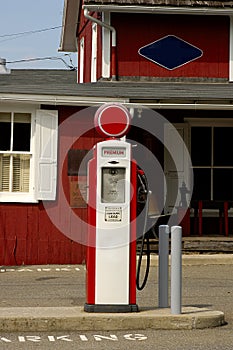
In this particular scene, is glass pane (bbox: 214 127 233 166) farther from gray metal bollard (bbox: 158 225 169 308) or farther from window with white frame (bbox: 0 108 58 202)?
gray metal bollard (bbox: 158 225 169 308)

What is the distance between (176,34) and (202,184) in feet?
11.4

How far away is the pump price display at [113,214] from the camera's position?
1003 cm

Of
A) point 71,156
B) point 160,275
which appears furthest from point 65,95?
point 160,275

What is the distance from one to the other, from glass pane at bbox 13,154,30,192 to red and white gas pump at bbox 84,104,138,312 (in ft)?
23.5

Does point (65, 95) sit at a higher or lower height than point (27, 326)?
higher

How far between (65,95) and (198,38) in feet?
16.0

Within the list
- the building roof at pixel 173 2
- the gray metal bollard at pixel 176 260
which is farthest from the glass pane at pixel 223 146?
the gray metal bollard at pixel 176 260

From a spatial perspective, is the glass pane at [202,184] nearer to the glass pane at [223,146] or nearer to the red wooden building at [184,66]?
the red wooden building at [184,66]

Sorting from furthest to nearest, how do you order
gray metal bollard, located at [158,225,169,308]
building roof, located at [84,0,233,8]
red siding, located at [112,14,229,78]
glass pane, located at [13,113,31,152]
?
red siding, located at [112,14,229,78]
building roof, located at [84,0,233,8]
glass pane, located at [13,113,31,152]
gray metal bollard, located at [158,225,169,308]

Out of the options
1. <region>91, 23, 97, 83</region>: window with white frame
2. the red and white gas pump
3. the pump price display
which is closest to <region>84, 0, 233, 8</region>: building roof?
<region>91, 23, 97, 83</region>: window with white frame

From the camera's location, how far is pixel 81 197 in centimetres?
1706

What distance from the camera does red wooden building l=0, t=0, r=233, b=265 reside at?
1688 centimetres

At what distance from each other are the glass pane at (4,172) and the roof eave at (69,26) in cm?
907

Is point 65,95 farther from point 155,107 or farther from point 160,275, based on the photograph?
point 160,275
